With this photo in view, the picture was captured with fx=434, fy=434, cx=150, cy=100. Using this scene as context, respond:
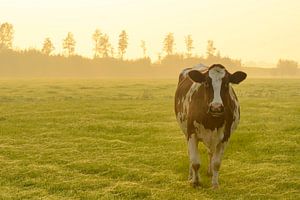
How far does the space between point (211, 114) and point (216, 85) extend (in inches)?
24.6

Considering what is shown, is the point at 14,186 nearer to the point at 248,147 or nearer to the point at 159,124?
the point at 248,147

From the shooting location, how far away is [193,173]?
1005 centimetres

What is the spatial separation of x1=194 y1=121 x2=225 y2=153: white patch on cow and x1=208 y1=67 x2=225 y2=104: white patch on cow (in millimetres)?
987

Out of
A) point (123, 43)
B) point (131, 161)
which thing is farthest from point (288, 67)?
point (131, 161)

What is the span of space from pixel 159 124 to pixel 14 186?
11.1 metres

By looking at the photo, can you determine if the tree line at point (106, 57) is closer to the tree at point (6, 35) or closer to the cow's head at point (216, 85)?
the tree at point (6, 35)

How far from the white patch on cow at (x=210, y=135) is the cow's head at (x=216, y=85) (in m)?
0.67

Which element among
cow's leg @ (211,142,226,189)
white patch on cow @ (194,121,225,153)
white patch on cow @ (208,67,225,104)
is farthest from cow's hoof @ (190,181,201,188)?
white patch on cow @ (208,67,225,104)

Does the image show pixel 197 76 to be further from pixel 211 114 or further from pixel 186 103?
pixel 186 103

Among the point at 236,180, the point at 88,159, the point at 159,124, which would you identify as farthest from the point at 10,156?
the point at 159,124

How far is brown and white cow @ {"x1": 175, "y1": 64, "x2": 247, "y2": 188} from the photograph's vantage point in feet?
30.5

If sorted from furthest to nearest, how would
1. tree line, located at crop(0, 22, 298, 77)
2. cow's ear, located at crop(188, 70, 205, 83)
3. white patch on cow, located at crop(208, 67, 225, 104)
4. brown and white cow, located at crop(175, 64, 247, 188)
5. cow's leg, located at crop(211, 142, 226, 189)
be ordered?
tree line, located at crop(0, 22, 298, 77) < cow's leg, located at crop(211, 142, 226, 189) < cow's ear, located at crop(188, 70, 205, 83) < brown and white cow, located at crop(175, 64, 247, 188) < white patch on cow, located at crop(208, 67, 225, 104)

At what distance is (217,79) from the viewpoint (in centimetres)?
929

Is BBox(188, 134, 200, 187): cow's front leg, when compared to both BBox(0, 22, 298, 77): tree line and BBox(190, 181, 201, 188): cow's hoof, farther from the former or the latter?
BBox(0, 22, 298, 77): tree line
